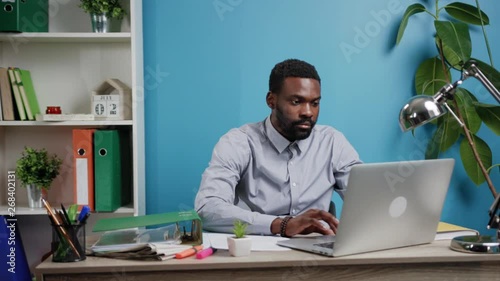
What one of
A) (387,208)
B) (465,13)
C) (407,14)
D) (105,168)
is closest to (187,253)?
(387,208)

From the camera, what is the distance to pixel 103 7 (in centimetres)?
297

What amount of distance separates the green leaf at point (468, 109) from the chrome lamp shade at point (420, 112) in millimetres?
1674

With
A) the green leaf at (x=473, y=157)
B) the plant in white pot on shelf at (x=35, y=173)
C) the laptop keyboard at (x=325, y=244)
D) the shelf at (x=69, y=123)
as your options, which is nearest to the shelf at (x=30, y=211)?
the plant in white pot on shelf at (x=35, y=173)

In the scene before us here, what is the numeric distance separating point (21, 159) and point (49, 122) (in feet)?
0.80

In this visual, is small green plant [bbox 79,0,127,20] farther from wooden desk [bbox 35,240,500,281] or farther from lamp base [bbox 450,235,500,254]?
lamp base [bbox 450,235,500,254]

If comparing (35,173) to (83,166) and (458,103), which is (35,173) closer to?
(83,166)

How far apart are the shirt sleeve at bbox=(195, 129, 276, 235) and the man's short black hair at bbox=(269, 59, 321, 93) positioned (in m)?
0.25

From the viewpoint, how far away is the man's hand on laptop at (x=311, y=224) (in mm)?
2002

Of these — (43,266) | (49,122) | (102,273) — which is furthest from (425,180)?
(49,122)

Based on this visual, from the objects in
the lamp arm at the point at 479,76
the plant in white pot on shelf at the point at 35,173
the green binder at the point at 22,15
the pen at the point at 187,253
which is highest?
the green binder at the point at 22,15

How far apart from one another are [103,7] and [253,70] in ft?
2.66

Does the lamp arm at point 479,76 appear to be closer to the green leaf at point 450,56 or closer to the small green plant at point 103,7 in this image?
the green leaf at point 450,56

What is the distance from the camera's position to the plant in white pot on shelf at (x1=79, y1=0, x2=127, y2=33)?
2977 mm

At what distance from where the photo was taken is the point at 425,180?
5.85ft
